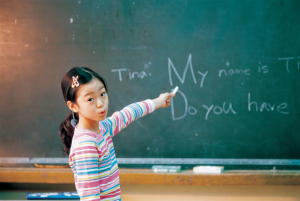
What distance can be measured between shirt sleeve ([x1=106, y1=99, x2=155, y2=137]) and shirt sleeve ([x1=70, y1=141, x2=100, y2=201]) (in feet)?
0.79

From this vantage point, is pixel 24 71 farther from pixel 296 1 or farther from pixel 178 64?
pixel 296 1

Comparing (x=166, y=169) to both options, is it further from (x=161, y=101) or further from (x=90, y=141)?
(x=90, y=141)

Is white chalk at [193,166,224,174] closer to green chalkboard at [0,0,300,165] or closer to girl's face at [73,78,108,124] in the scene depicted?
green chalkboard at [0,0,300,165]

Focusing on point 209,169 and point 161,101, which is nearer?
point 161,101

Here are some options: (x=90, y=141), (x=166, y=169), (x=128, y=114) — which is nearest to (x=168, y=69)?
(x=166, y=169)

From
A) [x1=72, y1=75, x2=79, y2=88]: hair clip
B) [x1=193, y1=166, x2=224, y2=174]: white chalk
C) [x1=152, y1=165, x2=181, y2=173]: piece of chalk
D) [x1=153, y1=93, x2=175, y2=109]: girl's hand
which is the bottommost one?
[x1=193, y1=166, x2=224, y2=174]: white chalk

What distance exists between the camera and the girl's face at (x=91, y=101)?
32.7 inches

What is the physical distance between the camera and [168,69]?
187cm

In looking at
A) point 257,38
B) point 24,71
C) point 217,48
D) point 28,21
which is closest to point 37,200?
point 24,71

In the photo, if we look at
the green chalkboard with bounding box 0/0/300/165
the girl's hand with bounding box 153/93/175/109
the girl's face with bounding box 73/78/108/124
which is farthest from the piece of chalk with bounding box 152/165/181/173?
the girl's face with bounding box 73/78/108/124

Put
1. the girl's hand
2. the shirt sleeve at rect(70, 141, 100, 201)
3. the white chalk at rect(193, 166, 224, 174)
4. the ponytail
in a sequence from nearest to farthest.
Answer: the shirt sleeve at rect(70, 141, 100, 201) < the ponytail < the girl's hand < the white chalk at rect(193, 166, 224, 174)

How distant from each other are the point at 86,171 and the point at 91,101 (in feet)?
0.66

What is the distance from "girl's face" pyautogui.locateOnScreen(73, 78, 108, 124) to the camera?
83 cm

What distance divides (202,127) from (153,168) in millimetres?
421
